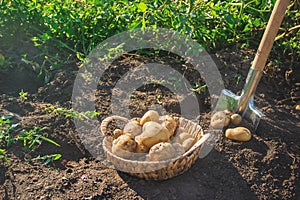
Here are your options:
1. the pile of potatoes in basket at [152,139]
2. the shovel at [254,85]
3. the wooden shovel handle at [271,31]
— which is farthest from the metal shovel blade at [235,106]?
the pile of potatoes in basket at [152,139]

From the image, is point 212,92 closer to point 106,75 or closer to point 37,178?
point 106,75

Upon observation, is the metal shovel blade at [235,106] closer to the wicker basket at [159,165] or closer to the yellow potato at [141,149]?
the wicker basket at [159,165]

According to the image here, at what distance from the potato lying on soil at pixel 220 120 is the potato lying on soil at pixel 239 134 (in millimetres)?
73

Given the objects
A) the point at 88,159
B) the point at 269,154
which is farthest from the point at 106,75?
the point at 269,154

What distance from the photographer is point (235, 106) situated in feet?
8.13

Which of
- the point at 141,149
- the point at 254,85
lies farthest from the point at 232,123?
the point at 141,149

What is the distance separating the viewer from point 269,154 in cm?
224

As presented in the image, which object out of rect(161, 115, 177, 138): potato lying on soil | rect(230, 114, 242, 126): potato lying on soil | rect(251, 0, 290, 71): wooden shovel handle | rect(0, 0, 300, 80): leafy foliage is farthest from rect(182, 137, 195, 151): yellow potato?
rect(0, 0, 300, 80): leafy foliage

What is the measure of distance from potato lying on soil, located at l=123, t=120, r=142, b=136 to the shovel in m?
0.55

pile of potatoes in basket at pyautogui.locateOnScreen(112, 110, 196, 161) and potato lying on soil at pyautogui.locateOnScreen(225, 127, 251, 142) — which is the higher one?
potato lying on soil at pyautogui.locateOnScreen(225, 127, 251, 142)

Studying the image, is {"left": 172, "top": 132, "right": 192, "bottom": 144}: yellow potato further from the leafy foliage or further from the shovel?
the leafy foliage

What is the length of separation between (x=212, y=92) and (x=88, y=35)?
1133 millimetres

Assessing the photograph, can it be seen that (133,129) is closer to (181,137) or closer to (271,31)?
(181,137)

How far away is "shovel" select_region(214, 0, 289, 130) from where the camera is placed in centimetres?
219
